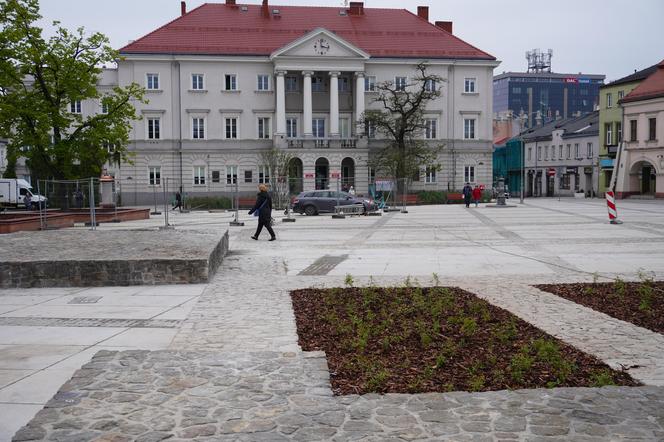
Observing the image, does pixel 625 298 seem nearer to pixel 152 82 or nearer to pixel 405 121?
pixel 405 121

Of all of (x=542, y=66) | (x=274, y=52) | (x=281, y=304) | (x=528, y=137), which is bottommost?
(x=281, y=304)

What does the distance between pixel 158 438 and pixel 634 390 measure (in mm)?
3914

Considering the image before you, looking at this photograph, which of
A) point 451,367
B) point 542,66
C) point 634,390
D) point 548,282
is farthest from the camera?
point 542,66


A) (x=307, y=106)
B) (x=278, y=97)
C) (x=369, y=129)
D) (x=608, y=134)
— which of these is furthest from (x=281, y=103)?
(x=608, y=134)

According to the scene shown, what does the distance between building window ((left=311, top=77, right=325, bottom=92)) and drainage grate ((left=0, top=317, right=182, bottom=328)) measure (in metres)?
62.0

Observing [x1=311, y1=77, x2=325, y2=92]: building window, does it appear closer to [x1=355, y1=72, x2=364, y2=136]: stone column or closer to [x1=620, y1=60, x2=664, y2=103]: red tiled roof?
[x1=355, y1=72, x2=364, y2=136]: stone column

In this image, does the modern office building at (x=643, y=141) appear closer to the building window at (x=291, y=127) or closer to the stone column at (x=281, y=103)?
the building window at (x=291, y=127)

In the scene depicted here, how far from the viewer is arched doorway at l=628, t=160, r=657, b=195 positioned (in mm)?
68938

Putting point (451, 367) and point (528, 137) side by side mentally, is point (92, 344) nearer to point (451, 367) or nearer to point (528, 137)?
point (451, 367)

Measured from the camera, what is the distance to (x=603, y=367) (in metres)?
6.42

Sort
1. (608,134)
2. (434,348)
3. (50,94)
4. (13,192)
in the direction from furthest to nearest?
1. (608,134)
2. (13,192)
3. (50,94)
4. (434,348)

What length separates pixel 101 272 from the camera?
12.7 meters

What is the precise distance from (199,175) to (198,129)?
465 centimetres

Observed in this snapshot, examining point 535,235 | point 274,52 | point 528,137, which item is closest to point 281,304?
point 535,235
